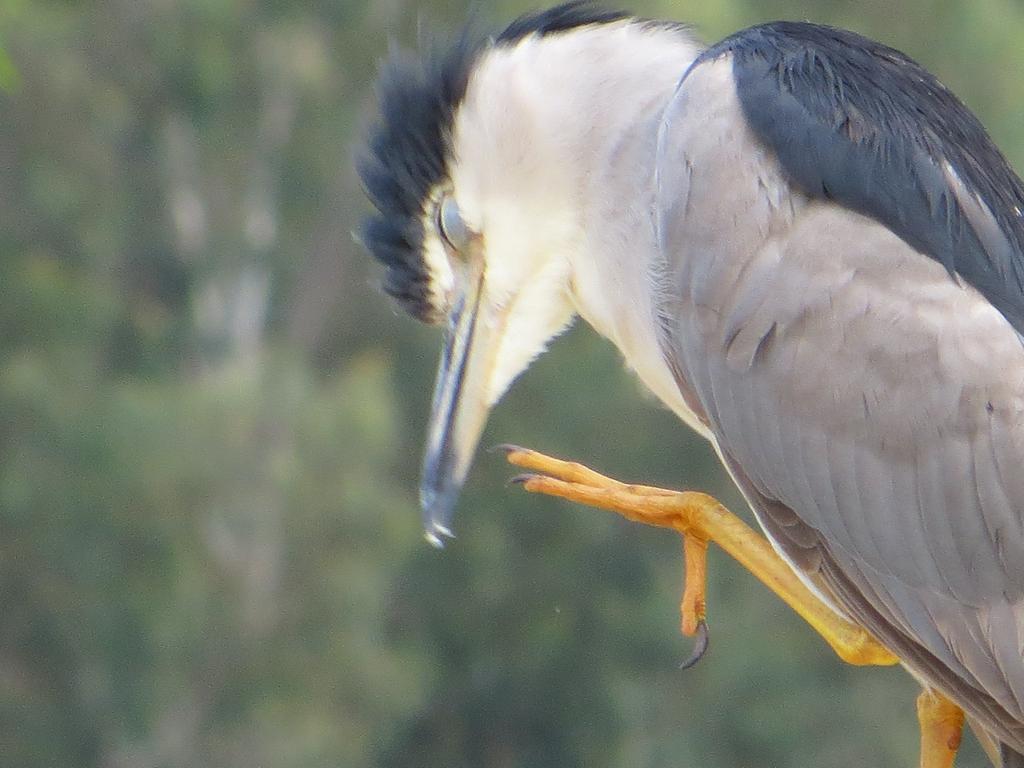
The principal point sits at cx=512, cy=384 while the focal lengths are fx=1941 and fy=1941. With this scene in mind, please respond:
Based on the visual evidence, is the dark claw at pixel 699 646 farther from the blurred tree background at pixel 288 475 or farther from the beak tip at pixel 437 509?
the blurred tree background at pixel 288 475

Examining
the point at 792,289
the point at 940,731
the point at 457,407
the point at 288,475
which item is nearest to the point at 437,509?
the point at 457,407

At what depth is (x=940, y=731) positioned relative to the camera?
277cm

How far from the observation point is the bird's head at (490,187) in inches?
116

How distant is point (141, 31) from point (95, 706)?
4.96 metres

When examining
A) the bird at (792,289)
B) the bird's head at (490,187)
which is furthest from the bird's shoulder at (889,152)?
the bird's head at (490,187)

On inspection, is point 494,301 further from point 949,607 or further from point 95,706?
point 95,706

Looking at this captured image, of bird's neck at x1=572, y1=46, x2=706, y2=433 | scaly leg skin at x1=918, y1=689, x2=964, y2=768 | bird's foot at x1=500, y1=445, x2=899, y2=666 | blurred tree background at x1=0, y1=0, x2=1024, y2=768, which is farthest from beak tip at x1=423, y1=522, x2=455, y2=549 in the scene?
blurred tree background at x1=0, y1=0, x2=1024, y2=768

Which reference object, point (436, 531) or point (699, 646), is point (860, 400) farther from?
point (436, 531)

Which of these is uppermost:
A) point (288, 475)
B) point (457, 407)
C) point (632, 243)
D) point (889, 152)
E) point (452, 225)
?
point (889, 152)

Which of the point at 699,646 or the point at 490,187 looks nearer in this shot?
the point at 699,646

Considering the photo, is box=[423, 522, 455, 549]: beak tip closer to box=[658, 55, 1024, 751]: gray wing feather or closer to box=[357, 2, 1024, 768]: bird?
box=[357, 2, 1024, 768]: bird

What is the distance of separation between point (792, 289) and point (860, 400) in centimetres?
17

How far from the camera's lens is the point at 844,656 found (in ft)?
8.87

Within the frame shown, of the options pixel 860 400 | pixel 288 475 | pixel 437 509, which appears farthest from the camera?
pixel 288 475
